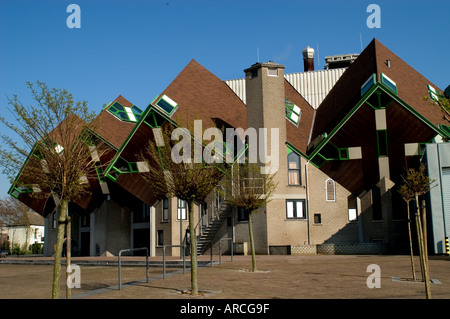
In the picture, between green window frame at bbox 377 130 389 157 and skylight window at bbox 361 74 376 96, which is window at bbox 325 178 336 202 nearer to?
green window frame at bbox 377 130 389 157

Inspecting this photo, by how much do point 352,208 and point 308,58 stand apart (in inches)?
1037

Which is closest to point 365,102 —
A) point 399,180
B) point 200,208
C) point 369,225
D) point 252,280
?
point 399,180

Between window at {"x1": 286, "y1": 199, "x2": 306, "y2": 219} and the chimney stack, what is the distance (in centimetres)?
2580

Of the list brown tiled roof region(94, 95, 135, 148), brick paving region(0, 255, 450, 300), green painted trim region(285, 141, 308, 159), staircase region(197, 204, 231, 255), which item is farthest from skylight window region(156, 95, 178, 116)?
brick paving region(0, 255, 450, 300)

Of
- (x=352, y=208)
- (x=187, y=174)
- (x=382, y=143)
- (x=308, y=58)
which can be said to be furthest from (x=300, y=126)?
(x=187, y=174)

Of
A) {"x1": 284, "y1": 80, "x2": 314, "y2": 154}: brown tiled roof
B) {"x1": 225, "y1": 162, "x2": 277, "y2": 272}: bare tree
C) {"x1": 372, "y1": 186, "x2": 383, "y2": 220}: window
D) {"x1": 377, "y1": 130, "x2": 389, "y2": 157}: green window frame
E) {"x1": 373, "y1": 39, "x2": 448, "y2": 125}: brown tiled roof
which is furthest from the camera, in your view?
{"x1": 284, "y1": 80, "x2": 314, "y2": 154}: brown tiled roof

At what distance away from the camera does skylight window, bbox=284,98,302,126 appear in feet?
107

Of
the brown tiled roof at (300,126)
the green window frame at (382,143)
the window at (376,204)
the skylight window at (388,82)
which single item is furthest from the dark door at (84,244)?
the skylight window at (388,82)

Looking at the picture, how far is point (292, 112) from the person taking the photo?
33.8m

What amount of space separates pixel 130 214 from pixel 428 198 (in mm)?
22819

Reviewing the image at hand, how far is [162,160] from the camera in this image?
41.2 ft

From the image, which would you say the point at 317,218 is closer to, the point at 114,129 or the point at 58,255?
the point at 114,129

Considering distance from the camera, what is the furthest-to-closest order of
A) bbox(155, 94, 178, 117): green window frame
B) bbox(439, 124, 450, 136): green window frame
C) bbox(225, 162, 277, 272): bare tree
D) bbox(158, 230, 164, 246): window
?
1. bbox(158, 230, 164, 246): window
2. bbox(155, 94, 178, 117): green window frame
3. bbox(439, 124, 450, 136): green window frame
4. bbox(225, 162, 277, 272): bare tree

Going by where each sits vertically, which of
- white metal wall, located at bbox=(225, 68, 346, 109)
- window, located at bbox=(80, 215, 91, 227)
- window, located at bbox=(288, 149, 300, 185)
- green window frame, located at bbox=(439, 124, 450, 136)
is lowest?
window, located at bbox=(80, 215, 91, 227)
